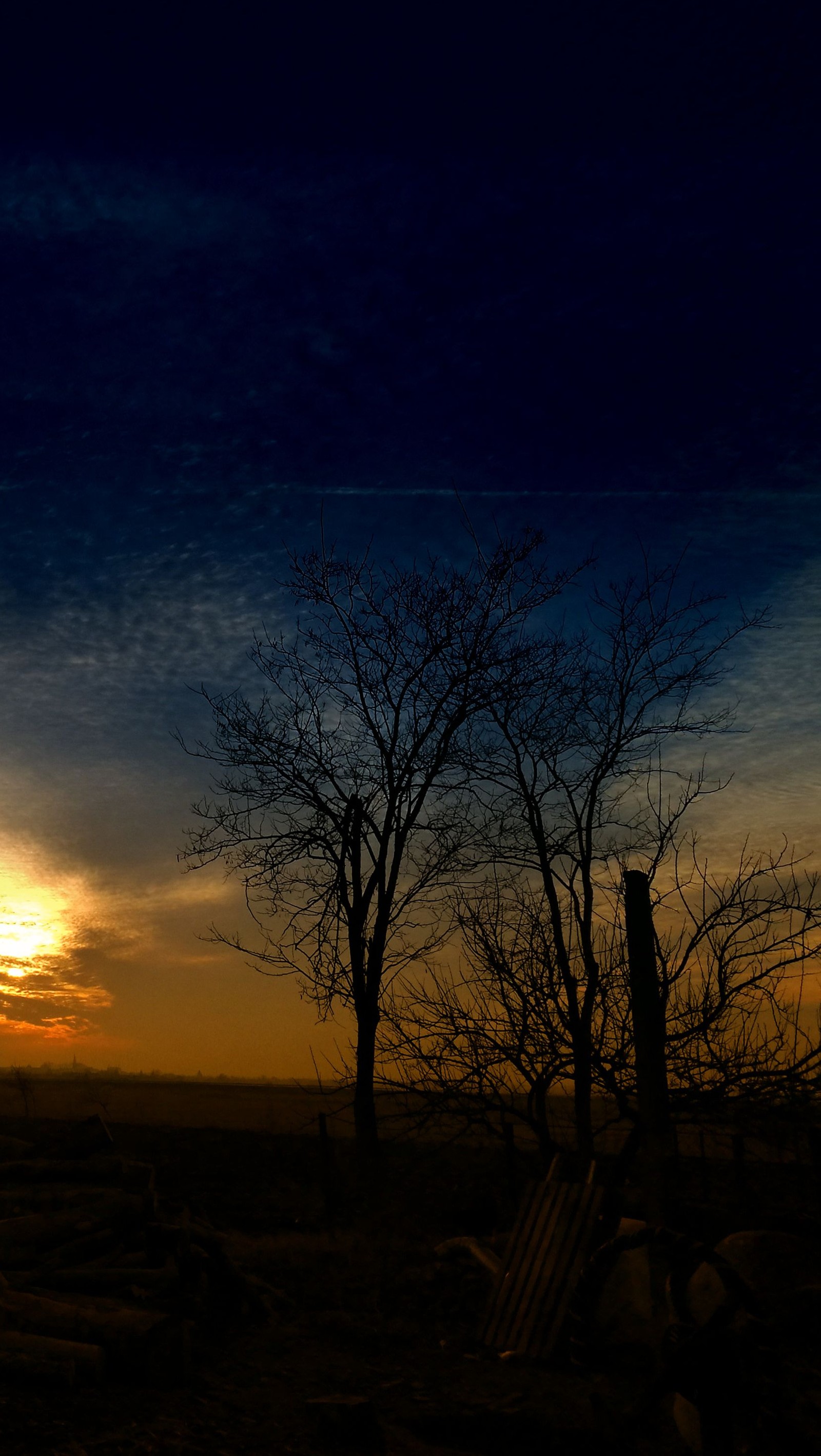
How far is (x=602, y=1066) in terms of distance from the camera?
1088 centimetres

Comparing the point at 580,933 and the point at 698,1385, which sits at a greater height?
the point at 580,933

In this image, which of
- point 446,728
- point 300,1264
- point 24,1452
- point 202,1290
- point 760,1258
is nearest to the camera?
point 24,1452

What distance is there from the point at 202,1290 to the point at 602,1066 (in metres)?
4.63

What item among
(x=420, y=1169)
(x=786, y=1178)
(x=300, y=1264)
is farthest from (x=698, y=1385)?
(x=420, y=1169)

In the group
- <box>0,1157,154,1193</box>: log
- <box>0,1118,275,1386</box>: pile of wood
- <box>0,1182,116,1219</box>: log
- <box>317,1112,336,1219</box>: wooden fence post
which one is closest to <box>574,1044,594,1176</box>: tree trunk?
<box>0,1118,275,1386</box>: pile of wood

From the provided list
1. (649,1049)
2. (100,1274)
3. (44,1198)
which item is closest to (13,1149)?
(44,1198)

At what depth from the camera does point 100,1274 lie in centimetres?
948

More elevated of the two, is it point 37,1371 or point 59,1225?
point 59,1225

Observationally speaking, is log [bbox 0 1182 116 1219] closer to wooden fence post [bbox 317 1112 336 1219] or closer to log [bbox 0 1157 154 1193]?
log [bbox 0 1157 154 1193]

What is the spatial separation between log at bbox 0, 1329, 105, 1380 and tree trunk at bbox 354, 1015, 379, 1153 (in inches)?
355

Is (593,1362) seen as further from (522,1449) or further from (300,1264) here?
(300,1264)

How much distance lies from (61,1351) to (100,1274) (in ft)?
7.68

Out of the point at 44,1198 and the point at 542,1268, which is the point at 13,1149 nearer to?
the point at 44,1198

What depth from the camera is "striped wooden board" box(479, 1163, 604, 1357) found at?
343 inches
